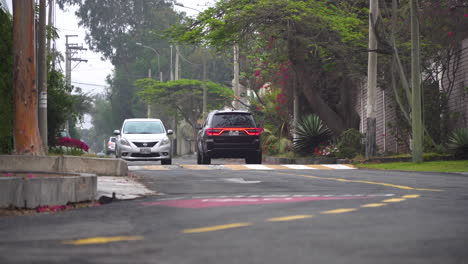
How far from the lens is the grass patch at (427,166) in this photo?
826 inches

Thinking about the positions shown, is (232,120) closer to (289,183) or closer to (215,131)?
(215,131)

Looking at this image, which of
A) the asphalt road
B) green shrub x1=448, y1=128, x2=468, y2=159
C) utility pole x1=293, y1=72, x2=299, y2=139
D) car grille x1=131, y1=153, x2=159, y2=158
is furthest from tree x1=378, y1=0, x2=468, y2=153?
the asphalt road

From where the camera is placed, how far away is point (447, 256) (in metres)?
6.32

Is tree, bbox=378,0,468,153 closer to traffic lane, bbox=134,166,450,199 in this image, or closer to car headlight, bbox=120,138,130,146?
traffic lane, bbox=134,166,450,199

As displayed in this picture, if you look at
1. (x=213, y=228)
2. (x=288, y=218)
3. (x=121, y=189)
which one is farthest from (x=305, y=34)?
(x=213, y=228)

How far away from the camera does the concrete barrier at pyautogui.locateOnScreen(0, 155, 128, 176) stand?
14938mm

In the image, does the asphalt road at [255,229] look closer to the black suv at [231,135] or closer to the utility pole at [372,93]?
the black suv at [231,135]

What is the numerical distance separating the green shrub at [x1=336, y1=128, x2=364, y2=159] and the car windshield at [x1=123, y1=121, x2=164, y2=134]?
6.64 meters

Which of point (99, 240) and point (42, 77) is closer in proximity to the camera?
point (99, 240)

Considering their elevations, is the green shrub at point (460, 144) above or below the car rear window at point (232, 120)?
below

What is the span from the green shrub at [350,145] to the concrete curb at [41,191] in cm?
1768

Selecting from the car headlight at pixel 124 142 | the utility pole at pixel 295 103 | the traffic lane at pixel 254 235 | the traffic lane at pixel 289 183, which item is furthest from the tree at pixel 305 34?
the traffic lane at pixel 254 235

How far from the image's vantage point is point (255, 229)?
312 inches

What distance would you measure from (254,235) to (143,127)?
20.5 m
